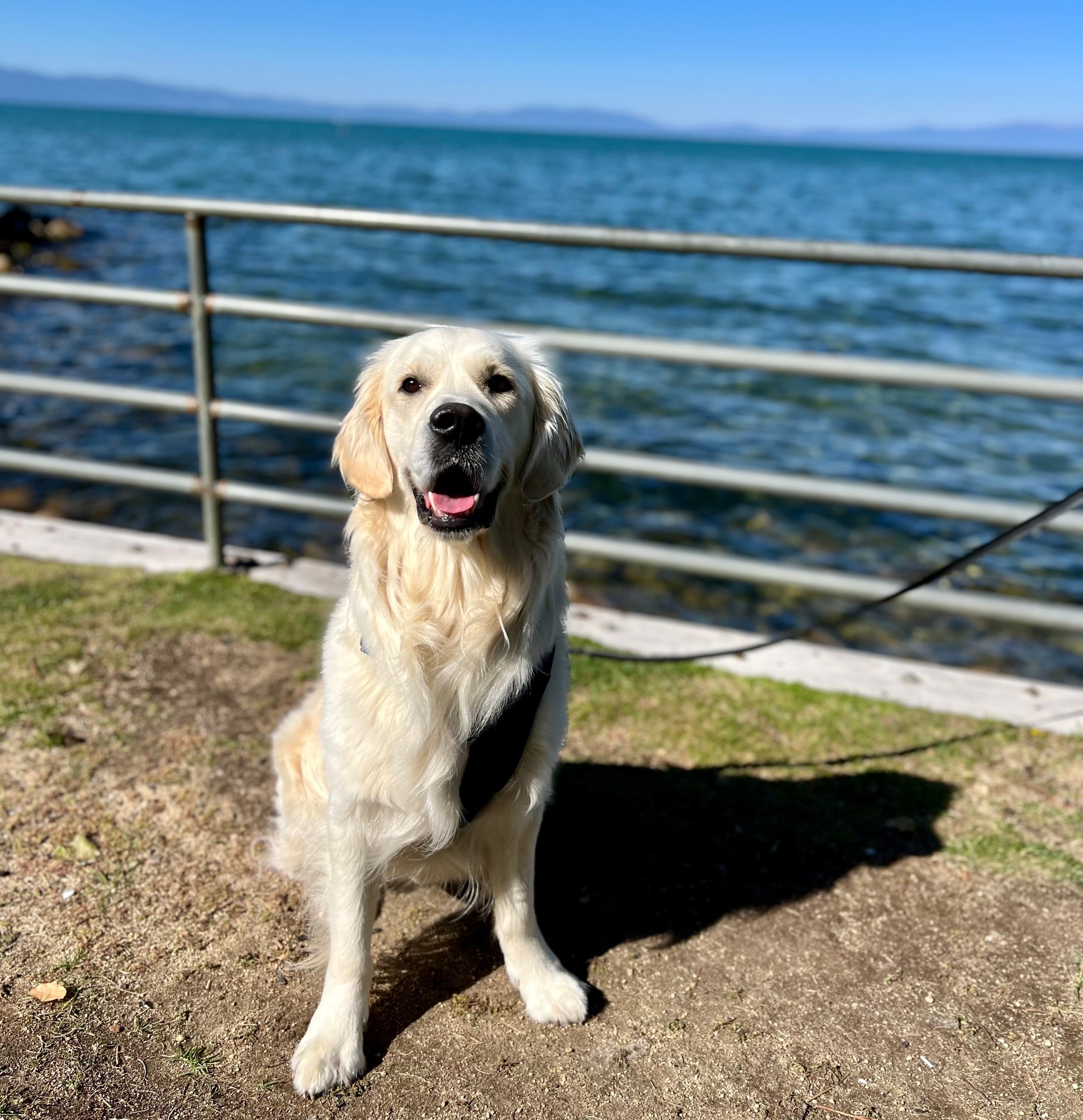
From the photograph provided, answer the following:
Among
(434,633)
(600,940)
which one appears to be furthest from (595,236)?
(600,940)

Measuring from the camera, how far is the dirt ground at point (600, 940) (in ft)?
6.95

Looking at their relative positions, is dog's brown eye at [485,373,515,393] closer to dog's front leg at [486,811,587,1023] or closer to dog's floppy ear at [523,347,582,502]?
dog's floppy ear at [523,347,582,502]

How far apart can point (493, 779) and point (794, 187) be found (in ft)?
195

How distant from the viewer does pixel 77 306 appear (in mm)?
13961

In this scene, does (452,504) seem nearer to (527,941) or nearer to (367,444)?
(367,444)

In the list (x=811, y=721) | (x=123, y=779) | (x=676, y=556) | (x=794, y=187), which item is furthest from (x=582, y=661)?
(x=794, y=187)

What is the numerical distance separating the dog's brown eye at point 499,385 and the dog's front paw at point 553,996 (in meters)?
1.39

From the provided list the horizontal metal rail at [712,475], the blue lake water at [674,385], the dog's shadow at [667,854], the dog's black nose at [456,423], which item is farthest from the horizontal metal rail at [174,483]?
the dog's black nose at [456,423]

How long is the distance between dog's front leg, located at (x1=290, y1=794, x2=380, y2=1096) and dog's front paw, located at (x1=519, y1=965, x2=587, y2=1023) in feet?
1.24

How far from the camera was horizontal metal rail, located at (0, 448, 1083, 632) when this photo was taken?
377cm

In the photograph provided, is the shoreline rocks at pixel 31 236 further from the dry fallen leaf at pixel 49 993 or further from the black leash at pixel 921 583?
the dry fallen leaf at pixel 49 993

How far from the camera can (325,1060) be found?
210 cm

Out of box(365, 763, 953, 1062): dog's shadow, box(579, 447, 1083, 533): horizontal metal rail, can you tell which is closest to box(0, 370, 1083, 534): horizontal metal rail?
box(579, 447, 1083, 533): horizontal metal rail

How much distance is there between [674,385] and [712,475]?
24.9ft
